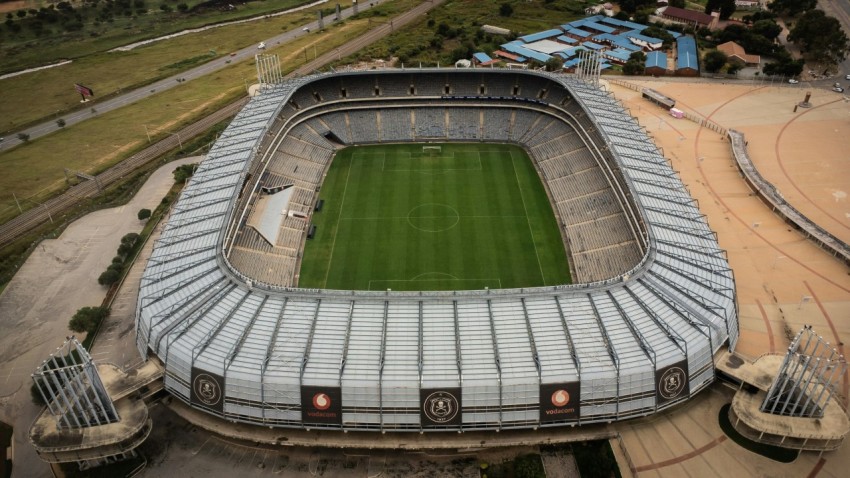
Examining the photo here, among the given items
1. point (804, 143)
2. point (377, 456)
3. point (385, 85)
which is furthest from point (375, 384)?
point (804, 143)

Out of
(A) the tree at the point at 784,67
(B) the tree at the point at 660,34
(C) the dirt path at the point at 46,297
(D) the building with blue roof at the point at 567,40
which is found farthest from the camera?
(D) the building with blue roof at the point at 567,40

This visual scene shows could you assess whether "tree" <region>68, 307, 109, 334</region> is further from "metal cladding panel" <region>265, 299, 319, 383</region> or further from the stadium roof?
the stadium roof

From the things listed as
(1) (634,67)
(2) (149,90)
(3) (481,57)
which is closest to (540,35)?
(3) (481,57)

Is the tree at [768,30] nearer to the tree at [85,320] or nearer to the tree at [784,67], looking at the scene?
the tree at [784,67]

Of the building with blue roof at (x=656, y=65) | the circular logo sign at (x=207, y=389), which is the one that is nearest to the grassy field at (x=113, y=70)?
the circular logo sign at (x=207, y=389)

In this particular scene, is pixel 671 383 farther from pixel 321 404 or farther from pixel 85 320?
pixel 85 320
